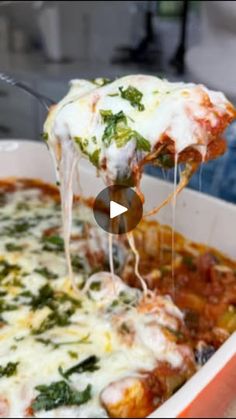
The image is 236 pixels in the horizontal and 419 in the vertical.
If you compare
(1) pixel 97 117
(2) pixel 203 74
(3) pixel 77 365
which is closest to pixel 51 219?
(1) pixel 97 117

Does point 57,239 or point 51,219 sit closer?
point 57,239

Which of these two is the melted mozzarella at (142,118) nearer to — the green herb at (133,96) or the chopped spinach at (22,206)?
the green herb at (133,96)

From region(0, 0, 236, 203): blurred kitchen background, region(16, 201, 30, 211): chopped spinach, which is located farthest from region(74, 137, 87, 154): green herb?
region(0, 0, 236, 203): blurred kitchen background

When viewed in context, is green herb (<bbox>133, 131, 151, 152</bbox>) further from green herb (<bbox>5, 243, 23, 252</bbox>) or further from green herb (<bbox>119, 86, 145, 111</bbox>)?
green herb (<bbox>5, 243, 23, 252</bbox>)

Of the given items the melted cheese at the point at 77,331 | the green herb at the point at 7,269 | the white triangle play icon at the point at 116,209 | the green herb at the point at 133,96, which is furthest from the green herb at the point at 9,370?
the green herb at the point at 133,96

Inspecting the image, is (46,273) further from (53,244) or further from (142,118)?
(142,118)

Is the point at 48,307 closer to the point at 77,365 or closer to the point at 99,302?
the point at 99,302

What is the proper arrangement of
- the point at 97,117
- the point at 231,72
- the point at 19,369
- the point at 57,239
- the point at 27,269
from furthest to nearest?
the point at 231,72
the point at 57,239
the point at 27,269
the point at 97,117
the point at 19,369

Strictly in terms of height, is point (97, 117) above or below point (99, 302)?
above
